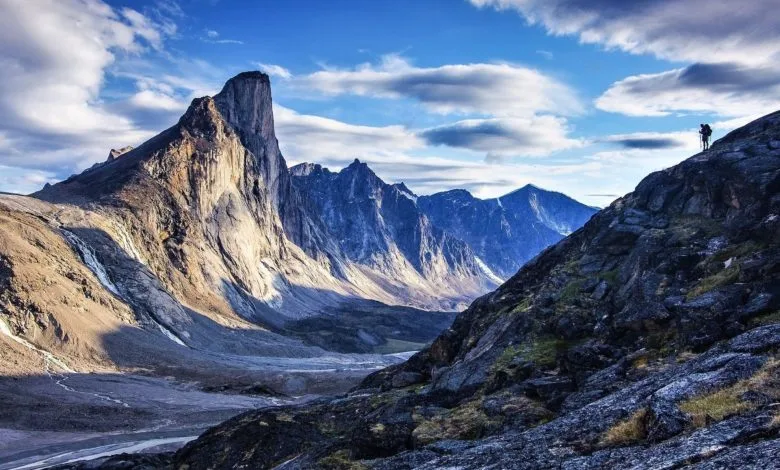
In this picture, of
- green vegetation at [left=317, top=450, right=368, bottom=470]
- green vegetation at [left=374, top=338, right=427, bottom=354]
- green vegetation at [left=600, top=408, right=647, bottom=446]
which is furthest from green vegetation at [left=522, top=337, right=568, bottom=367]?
green vegetation at [left=374, top=338, right=427, bottom=354]

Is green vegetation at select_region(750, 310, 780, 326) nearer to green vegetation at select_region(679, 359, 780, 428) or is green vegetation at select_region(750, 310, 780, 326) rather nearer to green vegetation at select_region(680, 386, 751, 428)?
green vegetation at select_region(679, 359, 780, 428)

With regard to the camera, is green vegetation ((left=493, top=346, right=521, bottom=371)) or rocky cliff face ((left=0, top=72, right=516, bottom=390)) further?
rocky cliff face ((left=0, top=72, right=516, bottom=390))

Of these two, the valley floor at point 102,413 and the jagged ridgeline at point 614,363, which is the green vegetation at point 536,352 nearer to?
the jagged ridgeline at point 614,363

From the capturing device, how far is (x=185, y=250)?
146 metres

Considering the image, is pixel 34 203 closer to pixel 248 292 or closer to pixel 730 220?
pixel 248 292

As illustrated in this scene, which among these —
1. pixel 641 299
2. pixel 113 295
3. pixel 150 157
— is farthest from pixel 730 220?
pixel 150 157

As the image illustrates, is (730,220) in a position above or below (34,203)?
below

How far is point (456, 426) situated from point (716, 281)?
1344 centimetres

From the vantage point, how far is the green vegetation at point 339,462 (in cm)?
2316

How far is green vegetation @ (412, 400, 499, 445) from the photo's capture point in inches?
924

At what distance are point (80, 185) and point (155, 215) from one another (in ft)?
73.7

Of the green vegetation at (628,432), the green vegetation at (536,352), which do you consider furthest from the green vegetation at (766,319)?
the green vegetation at (536,352)

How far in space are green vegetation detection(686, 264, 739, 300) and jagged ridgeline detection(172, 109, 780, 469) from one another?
0.12 metres

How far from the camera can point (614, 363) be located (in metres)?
25.3
